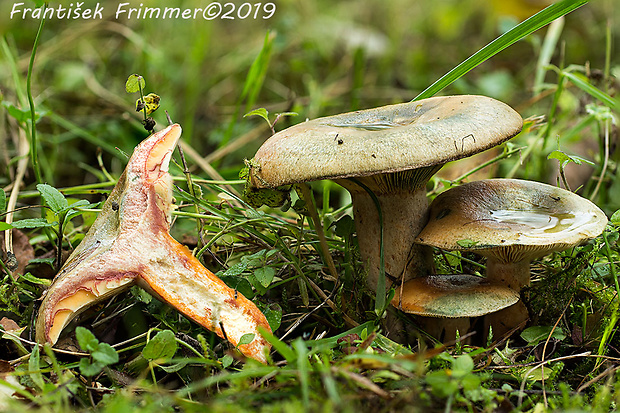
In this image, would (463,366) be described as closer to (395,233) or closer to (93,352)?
(395,233)

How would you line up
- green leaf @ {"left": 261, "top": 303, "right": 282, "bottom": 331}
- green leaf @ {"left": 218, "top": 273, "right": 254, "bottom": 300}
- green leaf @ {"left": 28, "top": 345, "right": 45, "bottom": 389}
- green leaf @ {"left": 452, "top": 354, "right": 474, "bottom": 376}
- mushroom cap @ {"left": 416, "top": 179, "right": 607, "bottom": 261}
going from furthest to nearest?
green leaf @ {"left": 218, "top": 273, "right": 254, "bottom": 300}
green leaf @ {"left": 261, "top": 303, "right": 282, "bottom": 331}
mushroom cap @ {"left": 416, "top": 179, "right": 607, "bottom": 261}
green leaf @ {"left": 28, "top": 345, "right": 45, "bottom": 389}
green leaf @ {"left": 452, "top": 354, "right": 474, "bottom": 376}

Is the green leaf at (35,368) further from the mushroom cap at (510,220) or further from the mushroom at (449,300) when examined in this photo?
the mushroom cap at (510,220)

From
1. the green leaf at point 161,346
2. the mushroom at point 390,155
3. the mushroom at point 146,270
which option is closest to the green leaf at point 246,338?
the mushroom at point 146,270

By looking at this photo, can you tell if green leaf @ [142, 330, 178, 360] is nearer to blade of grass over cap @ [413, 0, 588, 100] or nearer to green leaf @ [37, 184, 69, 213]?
green leaf @ [37, 184, 69, 213]

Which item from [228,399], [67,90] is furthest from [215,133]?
[228,399]

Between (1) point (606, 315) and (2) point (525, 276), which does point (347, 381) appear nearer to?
(2) point (525, 276)

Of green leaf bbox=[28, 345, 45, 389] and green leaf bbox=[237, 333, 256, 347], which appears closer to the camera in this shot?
green leaf bbox=[28, 345, 45, 389]

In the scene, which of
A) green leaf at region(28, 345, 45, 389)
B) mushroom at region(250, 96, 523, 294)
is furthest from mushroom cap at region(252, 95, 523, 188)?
green leaf at region(28, 345, 45, 389)
